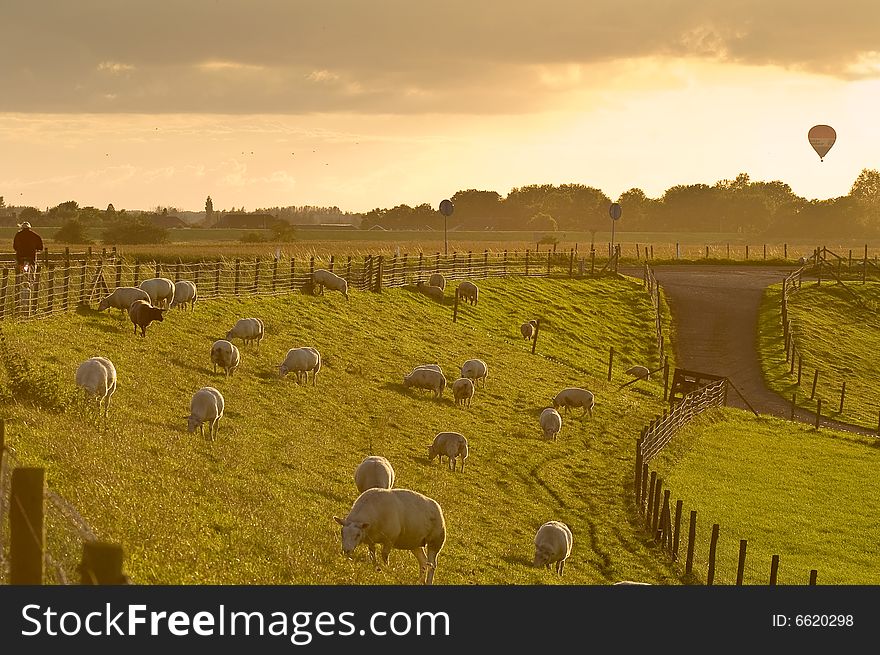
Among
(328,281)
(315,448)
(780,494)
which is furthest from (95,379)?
(328,281)

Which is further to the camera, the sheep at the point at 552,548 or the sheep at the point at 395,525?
the sheep at the point at 552,548

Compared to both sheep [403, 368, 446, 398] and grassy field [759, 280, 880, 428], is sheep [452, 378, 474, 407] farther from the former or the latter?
grassy field [759, 280, 880, 428]

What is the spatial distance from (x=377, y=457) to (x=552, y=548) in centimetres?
380

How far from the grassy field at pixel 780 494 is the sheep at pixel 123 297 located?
17.6 metres

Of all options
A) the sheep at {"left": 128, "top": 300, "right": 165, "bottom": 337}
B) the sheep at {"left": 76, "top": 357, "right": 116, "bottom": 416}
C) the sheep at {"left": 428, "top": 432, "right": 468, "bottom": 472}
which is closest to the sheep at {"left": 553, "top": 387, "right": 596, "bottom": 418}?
the sheep at {"left": 428, "top": 432, "right": 468, "bottom": 472}

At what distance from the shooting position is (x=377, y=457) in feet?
65.5

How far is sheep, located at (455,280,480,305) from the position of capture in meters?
57.0

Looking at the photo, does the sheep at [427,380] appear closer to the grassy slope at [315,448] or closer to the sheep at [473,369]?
the grassy slope at [315,448]

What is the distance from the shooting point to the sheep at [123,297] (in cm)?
3312

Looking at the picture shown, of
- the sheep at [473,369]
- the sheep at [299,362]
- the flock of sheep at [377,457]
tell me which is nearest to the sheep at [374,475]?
the flock of sheep at [377,457]

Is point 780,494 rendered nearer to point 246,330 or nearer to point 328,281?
point 246,330

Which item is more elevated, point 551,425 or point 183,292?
point 183,292

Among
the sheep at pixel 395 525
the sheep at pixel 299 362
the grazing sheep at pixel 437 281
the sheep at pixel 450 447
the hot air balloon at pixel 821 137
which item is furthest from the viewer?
the hot air balloon at pixel 821 137

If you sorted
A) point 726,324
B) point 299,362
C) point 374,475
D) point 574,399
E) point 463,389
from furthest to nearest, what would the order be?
1. point 726,324
2. point 574,399
3. point 463,389
4. point 299,362
5. point 374,475
